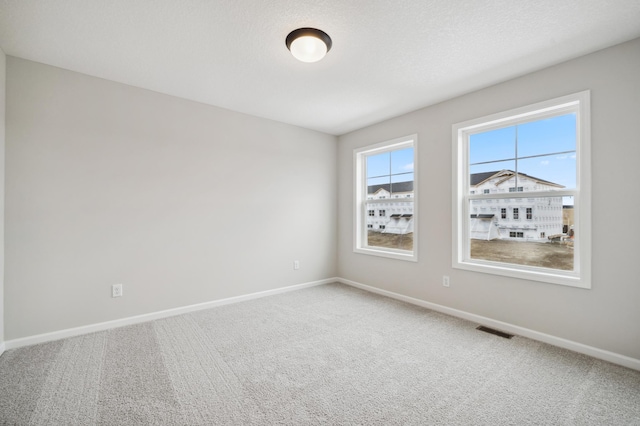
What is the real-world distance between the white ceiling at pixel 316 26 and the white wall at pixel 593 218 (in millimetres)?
185

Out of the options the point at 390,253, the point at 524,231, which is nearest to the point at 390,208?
the point at 390,253

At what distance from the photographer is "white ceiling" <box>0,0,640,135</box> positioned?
189 centimetres

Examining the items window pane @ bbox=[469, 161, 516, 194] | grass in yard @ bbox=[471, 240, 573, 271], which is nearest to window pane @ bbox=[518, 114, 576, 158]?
window pane @ bbox=[469, 161, 516, 194]

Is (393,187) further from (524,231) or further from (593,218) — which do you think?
(593,218)

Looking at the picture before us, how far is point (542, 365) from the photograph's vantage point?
7.20 feet

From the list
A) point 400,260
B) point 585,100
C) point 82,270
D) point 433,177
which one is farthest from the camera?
point 400,260

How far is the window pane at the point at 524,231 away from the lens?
2621 millimetres

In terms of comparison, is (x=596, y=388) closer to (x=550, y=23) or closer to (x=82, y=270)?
(x=550, y=23)

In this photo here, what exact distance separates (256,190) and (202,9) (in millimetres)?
2301

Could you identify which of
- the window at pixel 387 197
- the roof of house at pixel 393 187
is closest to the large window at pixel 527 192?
the window at pixel 387 197

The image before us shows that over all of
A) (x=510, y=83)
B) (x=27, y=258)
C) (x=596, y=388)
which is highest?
(x=510, y=83)

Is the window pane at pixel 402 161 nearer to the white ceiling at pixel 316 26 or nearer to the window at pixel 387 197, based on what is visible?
the window at pixel 387 197

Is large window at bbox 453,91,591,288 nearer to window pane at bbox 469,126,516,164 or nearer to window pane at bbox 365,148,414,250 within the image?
window pane at bbox 469,126,516,164

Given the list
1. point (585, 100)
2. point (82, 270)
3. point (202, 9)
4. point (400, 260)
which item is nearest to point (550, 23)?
point (585, 100)
